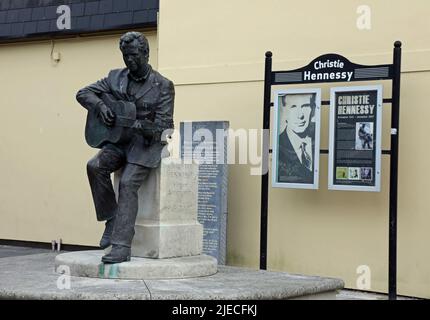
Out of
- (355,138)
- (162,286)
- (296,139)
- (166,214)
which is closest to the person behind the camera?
(162,286)

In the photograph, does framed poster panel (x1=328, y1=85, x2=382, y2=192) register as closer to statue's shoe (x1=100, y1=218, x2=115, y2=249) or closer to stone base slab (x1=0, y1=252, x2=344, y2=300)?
stone base slab (x1=0, y1=252, x2=344, y2=300)

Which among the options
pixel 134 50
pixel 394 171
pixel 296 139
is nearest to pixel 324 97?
pixel 296 139

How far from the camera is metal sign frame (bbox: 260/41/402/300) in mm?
8047

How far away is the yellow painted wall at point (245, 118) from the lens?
8797mm

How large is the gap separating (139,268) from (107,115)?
1.30 m

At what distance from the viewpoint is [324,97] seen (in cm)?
936

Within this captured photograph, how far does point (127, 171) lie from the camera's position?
6.73 meters

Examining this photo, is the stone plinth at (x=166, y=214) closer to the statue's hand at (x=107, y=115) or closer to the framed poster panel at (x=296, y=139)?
the statue's hand at (x=107, y=115)

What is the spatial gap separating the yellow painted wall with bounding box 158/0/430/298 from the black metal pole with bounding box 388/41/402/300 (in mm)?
669

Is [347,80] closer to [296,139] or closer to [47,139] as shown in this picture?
[296,139]

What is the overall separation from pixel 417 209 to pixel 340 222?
938 millimetres

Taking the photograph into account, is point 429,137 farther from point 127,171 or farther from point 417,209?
point 127,171
